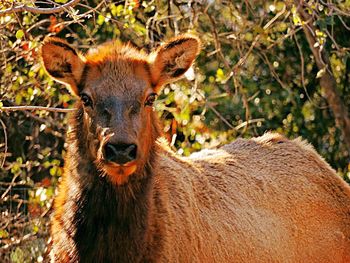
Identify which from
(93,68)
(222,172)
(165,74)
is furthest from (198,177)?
(93,68)

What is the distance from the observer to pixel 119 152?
19.3 feet

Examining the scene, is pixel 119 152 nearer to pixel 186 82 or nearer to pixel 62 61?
pixel 62 61

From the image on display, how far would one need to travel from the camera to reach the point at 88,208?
20.9ft

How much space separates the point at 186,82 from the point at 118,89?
4337mm

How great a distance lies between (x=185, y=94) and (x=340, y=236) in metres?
2.68

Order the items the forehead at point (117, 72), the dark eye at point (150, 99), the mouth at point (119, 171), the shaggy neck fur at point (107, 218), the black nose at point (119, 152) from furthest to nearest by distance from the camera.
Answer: the dark eye at point (150, 99) < the forehead at point (117, 72) < the shaggy neck fur at point (107, 218) < the mouth at point (119, 171) < the black nose at point (119, 152)

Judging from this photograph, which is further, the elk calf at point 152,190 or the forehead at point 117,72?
the forehead at point 117,72

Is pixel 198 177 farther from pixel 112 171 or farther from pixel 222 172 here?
pixel 112 171

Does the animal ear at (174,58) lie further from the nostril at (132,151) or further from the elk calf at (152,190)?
the nostril at (132,151)

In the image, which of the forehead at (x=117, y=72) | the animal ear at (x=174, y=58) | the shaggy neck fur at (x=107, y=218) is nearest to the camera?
the shaggy neck fur at (x=107, y=218)

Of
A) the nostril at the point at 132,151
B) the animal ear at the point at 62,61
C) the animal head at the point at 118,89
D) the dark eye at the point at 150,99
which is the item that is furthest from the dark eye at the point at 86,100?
the nostril at the point at 132,151

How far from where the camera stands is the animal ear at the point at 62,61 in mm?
6734

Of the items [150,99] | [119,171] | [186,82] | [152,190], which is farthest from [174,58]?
[186,82]

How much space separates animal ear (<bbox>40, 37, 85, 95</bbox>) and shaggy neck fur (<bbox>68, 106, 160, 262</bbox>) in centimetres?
64
